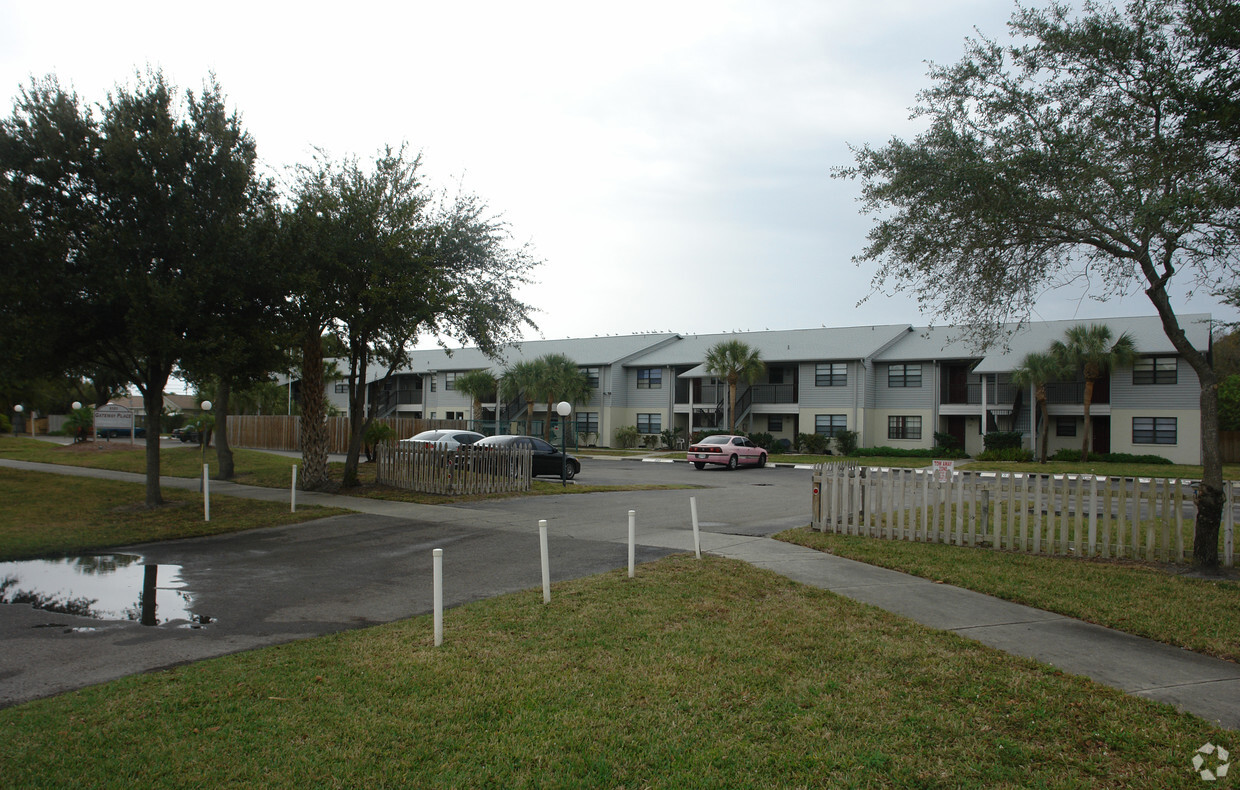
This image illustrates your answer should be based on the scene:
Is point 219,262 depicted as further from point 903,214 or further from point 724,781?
point 724,781

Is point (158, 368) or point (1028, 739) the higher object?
point (158, 368)

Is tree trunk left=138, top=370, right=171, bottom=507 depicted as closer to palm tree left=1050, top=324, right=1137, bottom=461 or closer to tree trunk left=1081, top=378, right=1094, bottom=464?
palm tree left=1050, top=324, right=1137, bottom=461

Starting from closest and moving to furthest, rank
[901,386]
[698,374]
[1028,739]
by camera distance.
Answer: [1028,739] < [901,386] < [698,374]

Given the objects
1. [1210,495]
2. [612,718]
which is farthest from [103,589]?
[1210,495]

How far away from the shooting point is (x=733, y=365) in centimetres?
4288

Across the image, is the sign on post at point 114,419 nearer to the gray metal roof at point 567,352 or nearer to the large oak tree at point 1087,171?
the gray metal roof at point 567,352

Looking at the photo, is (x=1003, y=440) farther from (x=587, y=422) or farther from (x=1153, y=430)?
(x=587, y=422)

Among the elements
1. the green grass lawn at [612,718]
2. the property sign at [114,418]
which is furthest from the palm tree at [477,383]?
the green grass lawn at [612,718]

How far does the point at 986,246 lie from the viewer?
11.1 m

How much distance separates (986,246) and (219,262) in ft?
43.6

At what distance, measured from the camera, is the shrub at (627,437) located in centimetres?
4866

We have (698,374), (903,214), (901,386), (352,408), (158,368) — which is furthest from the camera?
(698,374)

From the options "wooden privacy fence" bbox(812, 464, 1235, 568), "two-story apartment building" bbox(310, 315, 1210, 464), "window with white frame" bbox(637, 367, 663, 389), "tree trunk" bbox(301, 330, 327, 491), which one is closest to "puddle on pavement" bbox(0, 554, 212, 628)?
"wooden privacy fence" bbox(812, 464, 1235, 568)

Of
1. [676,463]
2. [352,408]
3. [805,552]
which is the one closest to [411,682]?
[805,552]
